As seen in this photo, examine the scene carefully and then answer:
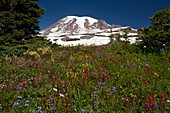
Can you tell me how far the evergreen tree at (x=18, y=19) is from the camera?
19.9 meters

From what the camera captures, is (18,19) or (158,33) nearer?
(158,33)

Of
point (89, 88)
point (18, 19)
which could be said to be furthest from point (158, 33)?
point (18, 19)

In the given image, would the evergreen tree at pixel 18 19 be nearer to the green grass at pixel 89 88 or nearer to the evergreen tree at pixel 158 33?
the evergreen tree at pixel 158 33

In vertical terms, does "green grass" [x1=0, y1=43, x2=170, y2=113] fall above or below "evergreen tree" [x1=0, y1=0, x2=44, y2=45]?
below

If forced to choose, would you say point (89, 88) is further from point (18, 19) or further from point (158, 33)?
point (18, 19)

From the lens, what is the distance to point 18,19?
20.7 m

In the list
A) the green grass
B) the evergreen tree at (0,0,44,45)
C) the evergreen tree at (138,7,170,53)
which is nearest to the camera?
the green grass

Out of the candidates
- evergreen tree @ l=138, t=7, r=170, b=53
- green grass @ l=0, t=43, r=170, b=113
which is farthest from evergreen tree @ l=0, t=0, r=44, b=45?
green grass @ l=0, t=43, r=170, b=113

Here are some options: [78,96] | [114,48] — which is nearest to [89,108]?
[78,96]

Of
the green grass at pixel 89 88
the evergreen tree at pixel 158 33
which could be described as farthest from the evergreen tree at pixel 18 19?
the green grass at pixel 89 88

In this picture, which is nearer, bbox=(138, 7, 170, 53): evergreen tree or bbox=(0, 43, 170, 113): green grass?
bbox=(0, 43, 170, 113): green grass

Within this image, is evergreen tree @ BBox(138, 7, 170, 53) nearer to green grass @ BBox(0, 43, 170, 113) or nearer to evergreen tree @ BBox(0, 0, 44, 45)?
green grass @ BBox(0, 43, 170, 113)

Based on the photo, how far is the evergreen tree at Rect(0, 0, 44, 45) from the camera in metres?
19.9

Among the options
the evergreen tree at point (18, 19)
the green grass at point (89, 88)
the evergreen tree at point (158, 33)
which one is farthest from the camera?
the evergreen tree at point (18, 19)
